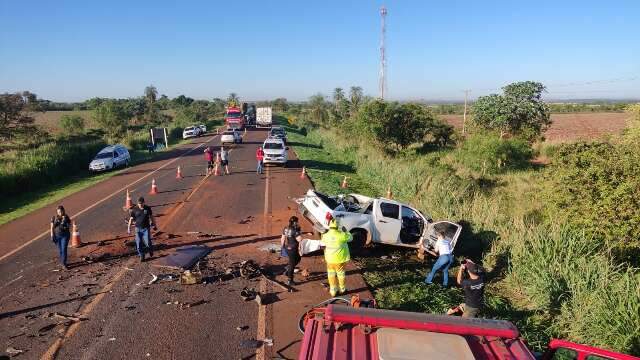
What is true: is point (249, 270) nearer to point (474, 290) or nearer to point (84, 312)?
point (84, 312)

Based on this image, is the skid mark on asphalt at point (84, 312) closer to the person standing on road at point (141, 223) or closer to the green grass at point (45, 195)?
the person standing on road at point (141, 223)

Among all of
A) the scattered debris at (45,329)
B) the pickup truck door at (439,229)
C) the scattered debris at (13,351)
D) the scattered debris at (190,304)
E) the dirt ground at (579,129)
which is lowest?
the dirt ground at (579,129)

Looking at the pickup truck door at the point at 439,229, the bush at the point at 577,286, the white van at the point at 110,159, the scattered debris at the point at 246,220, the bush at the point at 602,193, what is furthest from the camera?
the white van at the point at 110,159

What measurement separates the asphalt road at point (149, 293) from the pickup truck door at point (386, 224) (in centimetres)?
197

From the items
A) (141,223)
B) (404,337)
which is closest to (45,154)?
(141,223)

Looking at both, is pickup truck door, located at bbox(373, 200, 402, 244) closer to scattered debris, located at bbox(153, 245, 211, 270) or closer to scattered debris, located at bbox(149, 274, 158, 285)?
scattered debris, located at bbox(153, 245, 211, 270)

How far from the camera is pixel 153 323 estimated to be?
25.2ft

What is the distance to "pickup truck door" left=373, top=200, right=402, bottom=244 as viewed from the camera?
11875mm

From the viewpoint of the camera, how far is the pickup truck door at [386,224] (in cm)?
1188

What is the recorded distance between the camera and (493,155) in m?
26.9

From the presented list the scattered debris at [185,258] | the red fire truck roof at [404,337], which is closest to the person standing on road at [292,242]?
the scattered debris at [185,258]

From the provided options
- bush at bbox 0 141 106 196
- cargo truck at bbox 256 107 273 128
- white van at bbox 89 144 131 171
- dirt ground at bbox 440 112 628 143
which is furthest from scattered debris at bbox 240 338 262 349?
cargo truck at bbox 256 107 273 128

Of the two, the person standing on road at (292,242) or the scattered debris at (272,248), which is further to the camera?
the scattered debris at (272,248)

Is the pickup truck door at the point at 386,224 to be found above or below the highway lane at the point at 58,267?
above
